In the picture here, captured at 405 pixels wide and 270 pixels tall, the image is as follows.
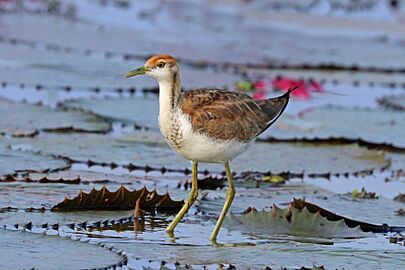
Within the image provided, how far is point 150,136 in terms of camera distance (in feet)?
26.8

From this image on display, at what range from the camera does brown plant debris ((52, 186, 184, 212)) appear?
5.91m

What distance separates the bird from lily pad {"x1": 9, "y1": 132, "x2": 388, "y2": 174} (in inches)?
55.9

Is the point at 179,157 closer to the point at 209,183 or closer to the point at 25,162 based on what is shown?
the point at 209,183

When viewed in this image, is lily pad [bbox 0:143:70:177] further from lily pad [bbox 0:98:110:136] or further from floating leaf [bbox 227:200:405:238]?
floating leaf [bbox 227:200:405:238]

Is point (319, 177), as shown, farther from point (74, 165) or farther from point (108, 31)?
point (108, 31)

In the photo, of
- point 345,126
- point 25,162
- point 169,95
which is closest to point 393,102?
point 345,126

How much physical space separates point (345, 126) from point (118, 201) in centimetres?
341

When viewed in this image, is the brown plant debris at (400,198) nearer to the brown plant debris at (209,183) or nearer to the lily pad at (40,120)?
the brown plant debris at (209,183)

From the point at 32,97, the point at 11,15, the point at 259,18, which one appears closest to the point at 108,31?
the point at 11,15

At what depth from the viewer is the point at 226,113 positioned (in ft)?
19.4

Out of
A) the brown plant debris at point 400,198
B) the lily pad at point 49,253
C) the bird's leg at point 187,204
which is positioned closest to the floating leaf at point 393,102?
the brown plant debris at point 400,198

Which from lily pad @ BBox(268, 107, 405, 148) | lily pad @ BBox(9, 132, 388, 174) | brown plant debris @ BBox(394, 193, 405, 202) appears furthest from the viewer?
lily pad @ BBox(268, 107, 405, 148)

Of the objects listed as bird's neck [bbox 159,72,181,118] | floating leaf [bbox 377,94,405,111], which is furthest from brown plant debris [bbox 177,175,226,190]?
floating leaf [bbox 377,94,405,111]

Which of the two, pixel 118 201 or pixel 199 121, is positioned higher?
pixel 199 121
